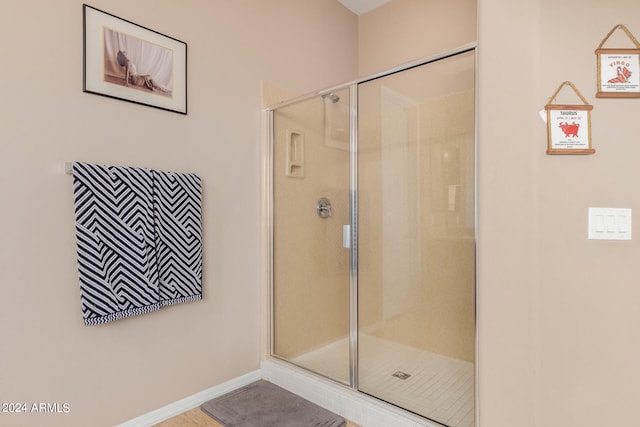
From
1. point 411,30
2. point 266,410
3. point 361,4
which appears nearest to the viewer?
point 266,410

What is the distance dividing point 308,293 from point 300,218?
512mm

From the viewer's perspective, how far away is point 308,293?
2453mm

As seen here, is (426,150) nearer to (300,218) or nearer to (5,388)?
(300,218)

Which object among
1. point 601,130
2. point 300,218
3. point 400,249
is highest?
point 601,130

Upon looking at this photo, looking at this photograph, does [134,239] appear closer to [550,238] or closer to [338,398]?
[338,398]

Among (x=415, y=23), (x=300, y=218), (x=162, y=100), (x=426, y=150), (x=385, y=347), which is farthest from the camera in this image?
(x=415, y=23)

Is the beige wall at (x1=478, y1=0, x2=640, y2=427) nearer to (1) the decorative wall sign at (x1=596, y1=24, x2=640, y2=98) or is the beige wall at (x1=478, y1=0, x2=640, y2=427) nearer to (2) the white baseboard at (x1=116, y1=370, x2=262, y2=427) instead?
(1) the decorative wall sign at (x1=596, y1=24, x2=640, y2=98)

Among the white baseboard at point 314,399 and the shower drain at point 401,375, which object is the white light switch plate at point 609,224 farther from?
the shower drain at point 401,375

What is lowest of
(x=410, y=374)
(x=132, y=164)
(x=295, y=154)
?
(x=410, y=374)

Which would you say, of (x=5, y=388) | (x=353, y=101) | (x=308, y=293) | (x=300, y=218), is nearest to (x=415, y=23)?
(x=353, y=101)

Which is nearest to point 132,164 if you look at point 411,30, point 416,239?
point 416,239

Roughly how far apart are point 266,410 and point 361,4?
316cm

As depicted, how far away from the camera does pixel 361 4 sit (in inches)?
123

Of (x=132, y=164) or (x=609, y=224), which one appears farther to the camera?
(x=132, y=164)
